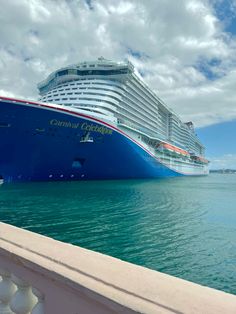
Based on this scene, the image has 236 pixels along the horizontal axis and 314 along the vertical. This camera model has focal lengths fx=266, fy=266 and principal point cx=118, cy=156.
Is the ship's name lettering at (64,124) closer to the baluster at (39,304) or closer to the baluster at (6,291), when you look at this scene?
the baluster at (6,291)

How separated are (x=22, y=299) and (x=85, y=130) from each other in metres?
27.9

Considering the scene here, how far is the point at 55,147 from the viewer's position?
27.6m

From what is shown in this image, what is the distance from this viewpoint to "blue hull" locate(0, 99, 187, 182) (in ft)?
81.7

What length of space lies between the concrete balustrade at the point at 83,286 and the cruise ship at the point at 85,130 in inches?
958

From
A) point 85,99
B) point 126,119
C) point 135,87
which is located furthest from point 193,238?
point 135,87

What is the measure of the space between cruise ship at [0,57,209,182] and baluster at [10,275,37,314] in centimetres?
2442

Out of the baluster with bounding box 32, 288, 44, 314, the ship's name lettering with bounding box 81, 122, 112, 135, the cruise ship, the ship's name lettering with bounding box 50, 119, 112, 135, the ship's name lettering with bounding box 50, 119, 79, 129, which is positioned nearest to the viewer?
the baluster with bounding box 32, 288, 44, 314

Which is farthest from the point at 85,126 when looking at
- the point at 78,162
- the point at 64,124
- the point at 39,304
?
the point at 39,304

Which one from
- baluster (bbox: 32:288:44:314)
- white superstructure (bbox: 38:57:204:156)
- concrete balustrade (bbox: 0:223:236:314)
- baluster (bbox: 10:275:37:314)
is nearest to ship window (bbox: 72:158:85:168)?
white superstructure (bbox: 38:57:204:156)

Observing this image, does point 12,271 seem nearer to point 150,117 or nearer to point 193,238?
point 193,238

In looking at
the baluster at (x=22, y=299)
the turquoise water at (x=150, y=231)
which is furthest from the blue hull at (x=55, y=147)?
the baluster at (x=22, y=299)

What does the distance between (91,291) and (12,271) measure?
2.16 feet

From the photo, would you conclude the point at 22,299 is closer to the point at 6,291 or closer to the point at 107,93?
the point at 6,291

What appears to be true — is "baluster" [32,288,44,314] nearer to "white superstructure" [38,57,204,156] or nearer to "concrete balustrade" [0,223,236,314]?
"concrete balustrade" [0,223,236,314]
